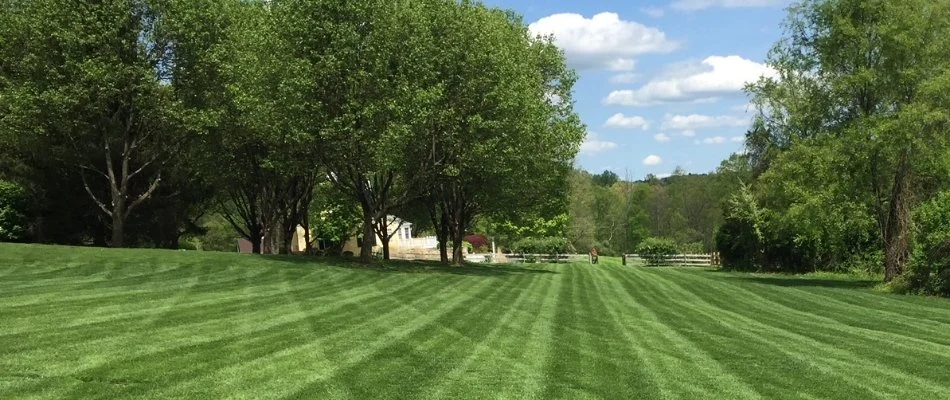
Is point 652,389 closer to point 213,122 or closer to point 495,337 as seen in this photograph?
point 495,337

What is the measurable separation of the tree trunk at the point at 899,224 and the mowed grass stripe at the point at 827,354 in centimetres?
1066

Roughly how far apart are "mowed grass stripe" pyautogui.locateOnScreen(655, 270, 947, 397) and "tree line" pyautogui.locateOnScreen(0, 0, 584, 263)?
41.1ft

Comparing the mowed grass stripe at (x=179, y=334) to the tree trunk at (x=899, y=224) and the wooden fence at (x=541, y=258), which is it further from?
the wooden fence at (x=541, y=258)

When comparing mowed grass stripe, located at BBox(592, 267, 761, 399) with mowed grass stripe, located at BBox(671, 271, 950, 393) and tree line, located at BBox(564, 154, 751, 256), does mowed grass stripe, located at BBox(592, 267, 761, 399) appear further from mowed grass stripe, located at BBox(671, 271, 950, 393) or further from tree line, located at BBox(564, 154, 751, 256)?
tree line, located at BBox(564, 154, 751, 256)

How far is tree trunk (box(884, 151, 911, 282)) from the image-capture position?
2609 centimetres

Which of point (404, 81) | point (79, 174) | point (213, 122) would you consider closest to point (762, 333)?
point (404, 81)

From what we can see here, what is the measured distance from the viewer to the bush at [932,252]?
22.3m

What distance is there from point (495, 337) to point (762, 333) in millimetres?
5031

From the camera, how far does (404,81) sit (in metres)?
24.9

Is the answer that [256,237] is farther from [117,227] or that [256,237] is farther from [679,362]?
[679,362]

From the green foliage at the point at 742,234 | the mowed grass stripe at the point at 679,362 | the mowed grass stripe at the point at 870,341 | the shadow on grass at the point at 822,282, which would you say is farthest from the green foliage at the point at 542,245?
the mowed grass stripe at the point at 679,362

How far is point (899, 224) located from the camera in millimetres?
26688

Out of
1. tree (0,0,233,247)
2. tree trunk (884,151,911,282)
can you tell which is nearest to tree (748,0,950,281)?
tree trunk (884,151,911,282)

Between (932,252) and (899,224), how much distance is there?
13.4ft
